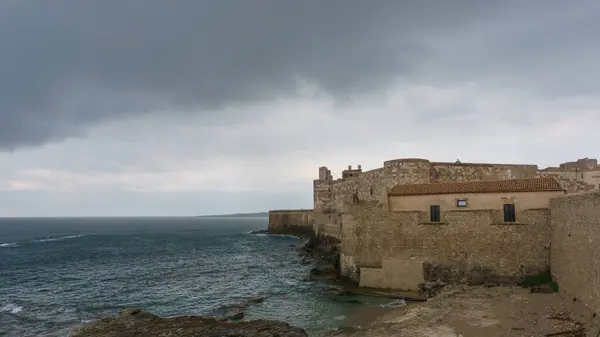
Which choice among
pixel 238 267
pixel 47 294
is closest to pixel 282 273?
pixel 238 267

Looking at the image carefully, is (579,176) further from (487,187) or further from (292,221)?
(292,221)

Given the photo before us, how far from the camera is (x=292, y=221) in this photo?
8931 cm

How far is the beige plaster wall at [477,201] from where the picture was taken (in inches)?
864

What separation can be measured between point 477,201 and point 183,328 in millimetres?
16891

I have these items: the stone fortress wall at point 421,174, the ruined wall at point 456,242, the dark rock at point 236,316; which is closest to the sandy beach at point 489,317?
the ruined wall at point 456,242

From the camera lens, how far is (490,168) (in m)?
31.9

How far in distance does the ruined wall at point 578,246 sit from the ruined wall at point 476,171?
1120 cm

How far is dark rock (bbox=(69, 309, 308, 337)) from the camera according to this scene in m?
17.0

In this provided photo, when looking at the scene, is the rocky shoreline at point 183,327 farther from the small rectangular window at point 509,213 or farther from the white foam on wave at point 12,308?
the white foam on wave at point 12,308

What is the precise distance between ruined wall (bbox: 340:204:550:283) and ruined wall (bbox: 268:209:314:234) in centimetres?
5311

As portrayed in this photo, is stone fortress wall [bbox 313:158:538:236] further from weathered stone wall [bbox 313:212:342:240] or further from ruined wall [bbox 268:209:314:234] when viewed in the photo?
ruined wall [bbox 268:209:314:234]

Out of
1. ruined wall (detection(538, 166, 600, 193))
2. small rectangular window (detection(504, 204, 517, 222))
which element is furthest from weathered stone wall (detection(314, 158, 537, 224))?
small rectangular window (detection(504, 204, 517, 222))

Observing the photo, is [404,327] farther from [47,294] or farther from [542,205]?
[47,294]

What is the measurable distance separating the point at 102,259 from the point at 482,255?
155ft
